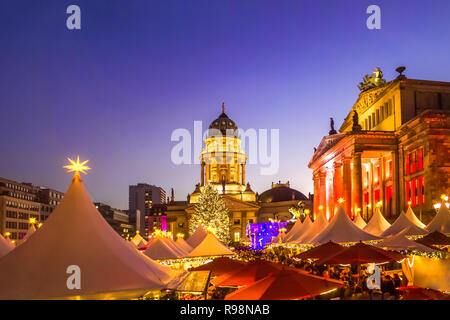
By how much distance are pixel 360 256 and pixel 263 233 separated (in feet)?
189

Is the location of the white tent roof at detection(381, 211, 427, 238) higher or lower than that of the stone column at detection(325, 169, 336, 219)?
lower

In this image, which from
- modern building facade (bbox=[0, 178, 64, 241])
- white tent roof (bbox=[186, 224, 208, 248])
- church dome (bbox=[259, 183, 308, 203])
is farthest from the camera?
church dome (bbox=[259, 183, 308, 203])

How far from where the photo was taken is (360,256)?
17375 millimetres

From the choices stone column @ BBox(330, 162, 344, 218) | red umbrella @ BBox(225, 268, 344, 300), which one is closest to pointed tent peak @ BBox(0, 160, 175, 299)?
red umbrella @ BBox(225, 268, 344, 300)

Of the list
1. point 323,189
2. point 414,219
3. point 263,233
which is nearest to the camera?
point 414,219

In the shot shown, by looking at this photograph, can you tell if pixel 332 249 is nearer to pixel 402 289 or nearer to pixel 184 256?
pixel 402 289

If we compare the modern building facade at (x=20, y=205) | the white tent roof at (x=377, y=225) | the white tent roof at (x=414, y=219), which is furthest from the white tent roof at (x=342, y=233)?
the modern building facade at (x=20, y=205)

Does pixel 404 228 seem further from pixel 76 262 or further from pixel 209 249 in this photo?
pixel 76 262

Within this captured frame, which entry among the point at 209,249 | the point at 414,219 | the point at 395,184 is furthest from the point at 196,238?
the point at 395,184

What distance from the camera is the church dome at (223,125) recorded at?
14212 cm

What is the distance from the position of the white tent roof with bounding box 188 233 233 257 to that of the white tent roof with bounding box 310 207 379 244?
5.50 metres

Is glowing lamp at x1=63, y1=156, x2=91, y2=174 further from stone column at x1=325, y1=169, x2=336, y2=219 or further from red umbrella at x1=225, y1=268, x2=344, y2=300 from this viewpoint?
stone column at x1=325, y1=169, x2=336, y2=219

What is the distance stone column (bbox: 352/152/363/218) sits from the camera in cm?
4828

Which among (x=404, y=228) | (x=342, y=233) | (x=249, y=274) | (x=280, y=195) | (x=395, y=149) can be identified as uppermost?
(x=395, y=149)
